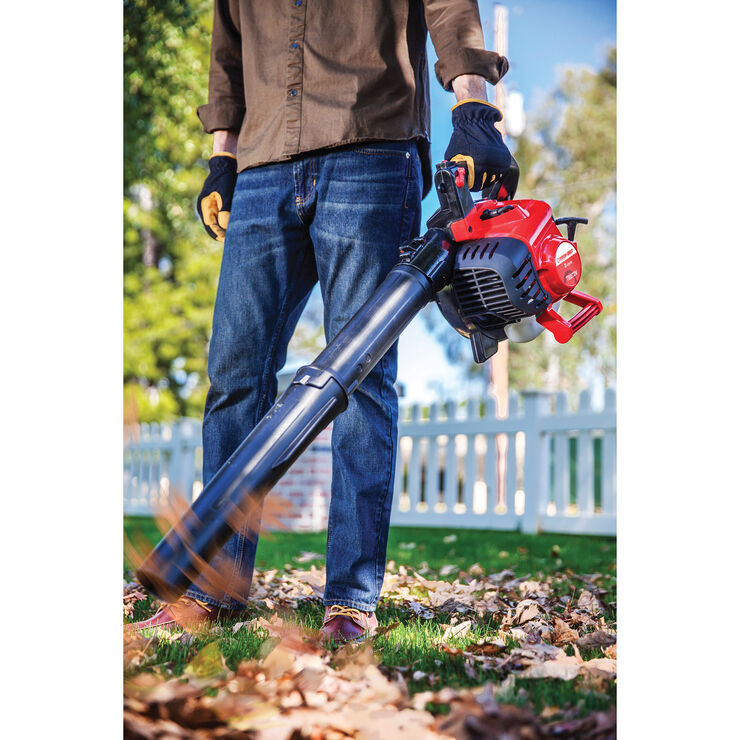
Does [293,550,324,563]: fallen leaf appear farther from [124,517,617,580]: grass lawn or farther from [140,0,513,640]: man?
[140,0,513,640]: man

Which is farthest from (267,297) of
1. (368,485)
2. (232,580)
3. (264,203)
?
(232,580)

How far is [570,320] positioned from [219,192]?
719mm

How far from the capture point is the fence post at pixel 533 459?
148 inches

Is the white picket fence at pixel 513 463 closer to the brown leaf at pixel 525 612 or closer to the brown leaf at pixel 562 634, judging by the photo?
the brown leaf at pixel 525 612

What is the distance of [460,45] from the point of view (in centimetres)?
121

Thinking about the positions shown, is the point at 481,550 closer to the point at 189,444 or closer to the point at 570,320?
the point at 570,320

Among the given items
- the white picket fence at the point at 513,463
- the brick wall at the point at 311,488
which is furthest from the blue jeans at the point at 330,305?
the brick wall at the point at 311,488

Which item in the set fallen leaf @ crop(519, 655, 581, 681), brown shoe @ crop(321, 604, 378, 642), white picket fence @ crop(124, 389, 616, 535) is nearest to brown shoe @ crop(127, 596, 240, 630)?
brown shoe @ crop(321, 604, 378, 642)

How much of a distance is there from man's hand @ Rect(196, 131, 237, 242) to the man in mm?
96

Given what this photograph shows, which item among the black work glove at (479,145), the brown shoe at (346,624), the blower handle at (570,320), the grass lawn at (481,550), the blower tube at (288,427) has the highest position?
the black work glove at (479,145)

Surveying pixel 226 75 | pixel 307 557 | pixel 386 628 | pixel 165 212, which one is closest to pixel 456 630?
pixel 386 628

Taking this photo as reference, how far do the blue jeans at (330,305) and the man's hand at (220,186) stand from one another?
10cm

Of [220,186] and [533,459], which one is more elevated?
[220,186]
